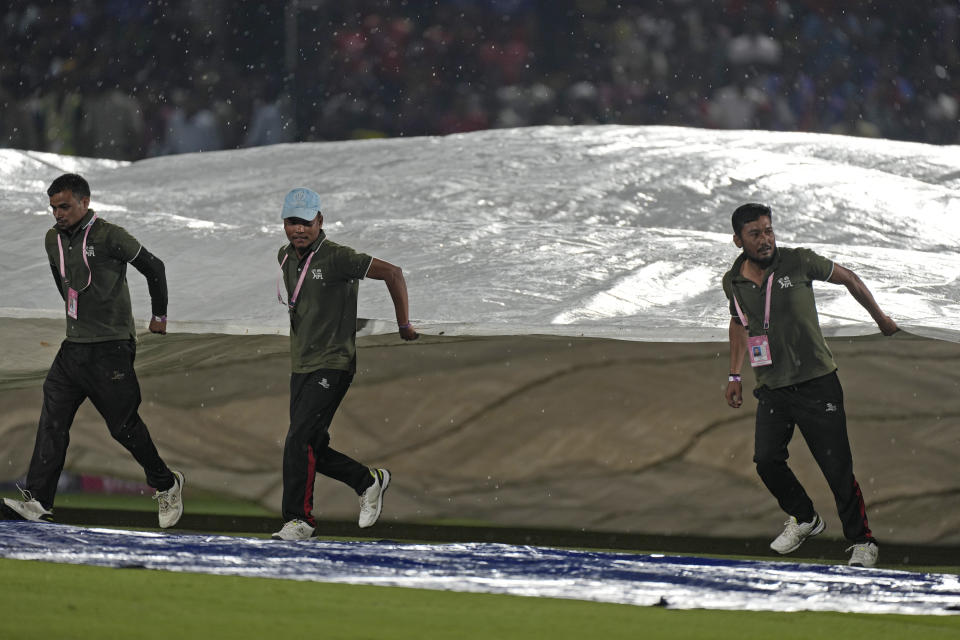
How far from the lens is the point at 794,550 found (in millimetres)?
3961

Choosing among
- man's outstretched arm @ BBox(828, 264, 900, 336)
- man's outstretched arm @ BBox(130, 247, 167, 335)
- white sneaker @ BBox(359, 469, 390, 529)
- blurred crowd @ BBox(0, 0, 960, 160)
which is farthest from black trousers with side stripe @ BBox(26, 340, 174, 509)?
blurred crowd @ BBox(0, 0, 960, 160)

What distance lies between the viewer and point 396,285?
3.75 meters

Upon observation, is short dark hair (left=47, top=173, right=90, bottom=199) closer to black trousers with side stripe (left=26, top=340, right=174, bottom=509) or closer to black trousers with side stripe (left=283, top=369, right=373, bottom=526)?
black trousers with side stripe (left=26, top=340, right=174, bottom=509)

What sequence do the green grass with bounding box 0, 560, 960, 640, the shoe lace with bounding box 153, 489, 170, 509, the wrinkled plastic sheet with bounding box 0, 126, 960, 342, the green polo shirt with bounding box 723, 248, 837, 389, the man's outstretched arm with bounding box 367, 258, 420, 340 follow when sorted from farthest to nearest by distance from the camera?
the wrinkled plastic sheet with bounding box 0, 126, 960, 342
the shoe lace with bounding box 153, 489, 170, 509
the man's outstretched arm with bounding box 367, 258, 420, 340
the green polo shirt with bounding box 723, 248, 837, 389
the green grass with bounding box 0, 560, 960, 640

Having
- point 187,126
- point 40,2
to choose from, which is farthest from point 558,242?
point 40,2

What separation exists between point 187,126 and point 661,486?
5295mm

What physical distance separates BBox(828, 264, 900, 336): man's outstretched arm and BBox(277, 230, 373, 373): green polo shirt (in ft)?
4.13

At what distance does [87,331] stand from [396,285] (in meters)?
0.94

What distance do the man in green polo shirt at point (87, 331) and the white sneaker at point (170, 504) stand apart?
0.20 m

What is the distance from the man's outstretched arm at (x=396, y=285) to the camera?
3.73 metres

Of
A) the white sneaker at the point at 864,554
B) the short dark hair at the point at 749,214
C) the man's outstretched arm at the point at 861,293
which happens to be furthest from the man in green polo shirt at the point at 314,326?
the white sneaker at the point at 864,554

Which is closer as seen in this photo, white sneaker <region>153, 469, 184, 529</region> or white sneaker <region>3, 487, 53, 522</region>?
white sneaker <region>3, 487, 53, 522</region>

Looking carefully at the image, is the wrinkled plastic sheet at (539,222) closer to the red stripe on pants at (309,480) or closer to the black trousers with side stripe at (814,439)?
the black trousers with side stripe at (814,439)

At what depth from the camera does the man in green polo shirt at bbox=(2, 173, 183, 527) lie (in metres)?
3.97
